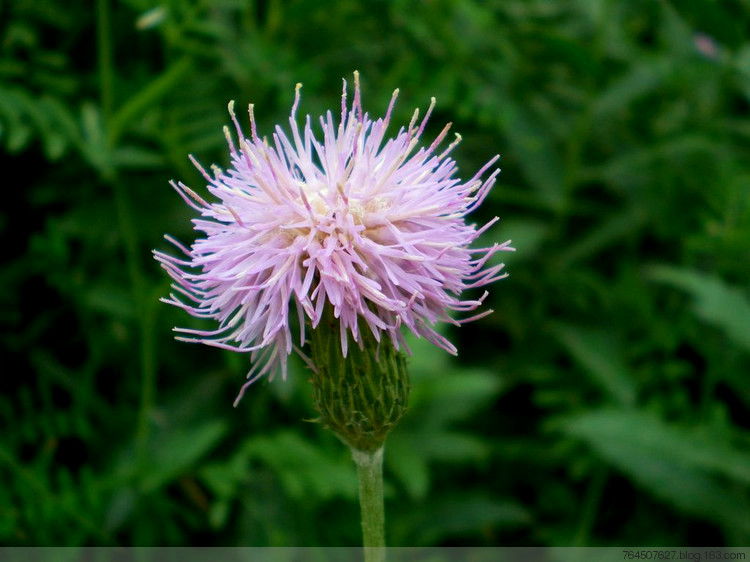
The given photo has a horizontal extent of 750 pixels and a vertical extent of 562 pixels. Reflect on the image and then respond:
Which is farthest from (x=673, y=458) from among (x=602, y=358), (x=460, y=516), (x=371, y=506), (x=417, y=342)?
(x=371, y=506)

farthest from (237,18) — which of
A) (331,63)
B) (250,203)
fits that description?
(250,203)

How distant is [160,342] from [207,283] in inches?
64.7

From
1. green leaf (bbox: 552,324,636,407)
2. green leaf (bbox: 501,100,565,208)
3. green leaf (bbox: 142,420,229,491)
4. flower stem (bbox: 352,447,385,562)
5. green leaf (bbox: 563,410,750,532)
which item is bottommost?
green leaf (bbox: 142,420,229,491)

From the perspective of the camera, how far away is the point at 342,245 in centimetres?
143

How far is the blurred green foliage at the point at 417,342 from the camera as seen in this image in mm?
2613

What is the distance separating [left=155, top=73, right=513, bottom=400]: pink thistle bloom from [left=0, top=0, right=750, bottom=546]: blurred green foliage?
1.12 m

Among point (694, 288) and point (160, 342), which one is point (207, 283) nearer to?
point (160, 342)

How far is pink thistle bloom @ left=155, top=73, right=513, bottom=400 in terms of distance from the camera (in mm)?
1395

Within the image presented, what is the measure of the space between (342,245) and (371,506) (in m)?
0.56

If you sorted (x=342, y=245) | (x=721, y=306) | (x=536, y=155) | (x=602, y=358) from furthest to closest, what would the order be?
(x=536, y=155) < (x=602, y=358) < (x=721, y=306) < (x=342, y=245)

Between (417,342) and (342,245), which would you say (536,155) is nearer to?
(417,342)

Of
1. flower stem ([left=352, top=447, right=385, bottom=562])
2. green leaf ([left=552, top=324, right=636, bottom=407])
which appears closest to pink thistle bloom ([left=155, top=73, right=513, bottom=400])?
flower stem ([left=352, top=447, right=385, bottom=562])

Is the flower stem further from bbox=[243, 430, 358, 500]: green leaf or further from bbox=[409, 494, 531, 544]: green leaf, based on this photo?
bbox=[409, 494, 531, 544]: green leaf

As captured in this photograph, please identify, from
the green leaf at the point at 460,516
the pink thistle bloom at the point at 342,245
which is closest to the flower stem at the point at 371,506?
the pink thistle bloom at the point at 342,245
